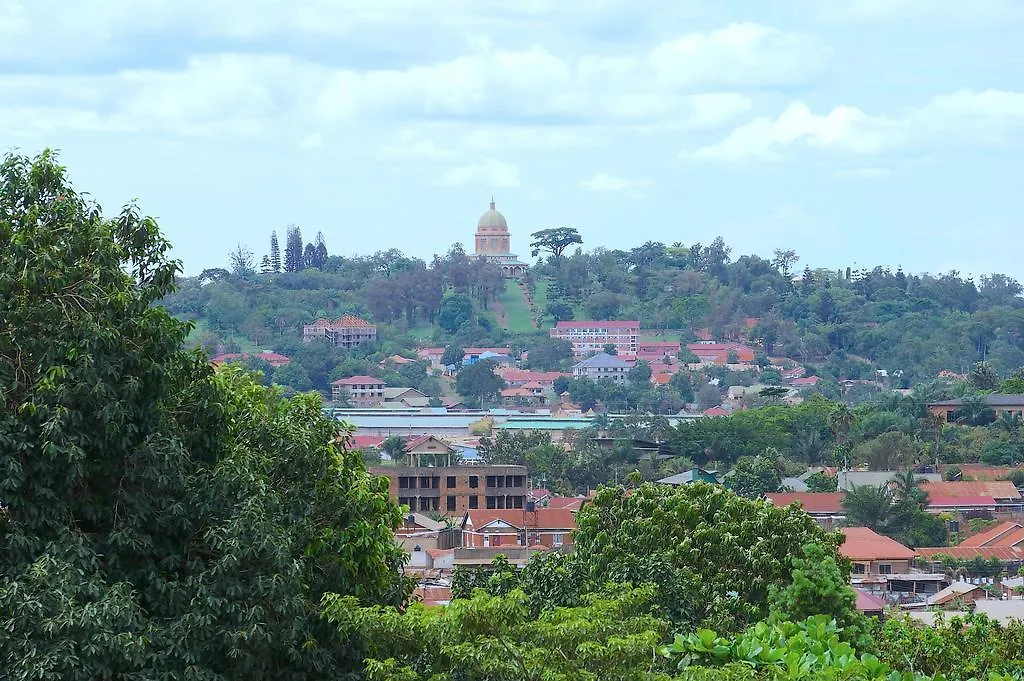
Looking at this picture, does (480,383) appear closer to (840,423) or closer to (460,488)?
(840,423)

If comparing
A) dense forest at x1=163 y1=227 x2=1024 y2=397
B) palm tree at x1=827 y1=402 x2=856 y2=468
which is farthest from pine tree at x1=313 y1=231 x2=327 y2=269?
palm tree at x1=827 y1=402 x2=856 y2=468

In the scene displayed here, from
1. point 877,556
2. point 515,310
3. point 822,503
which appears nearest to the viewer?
point 877,556

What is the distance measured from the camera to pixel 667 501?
835 inches

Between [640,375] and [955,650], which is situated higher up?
[955,650]

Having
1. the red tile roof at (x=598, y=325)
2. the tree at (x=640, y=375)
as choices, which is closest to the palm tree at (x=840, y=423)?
the tree at (x=640, y=375)

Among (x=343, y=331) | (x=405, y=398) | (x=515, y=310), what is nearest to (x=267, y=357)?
(x=343, y=331)

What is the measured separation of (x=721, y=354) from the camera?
13550 cm

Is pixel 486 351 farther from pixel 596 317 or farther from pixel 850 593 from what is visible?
pixel 850 593

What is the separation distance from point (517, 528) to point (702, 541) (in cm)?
2762

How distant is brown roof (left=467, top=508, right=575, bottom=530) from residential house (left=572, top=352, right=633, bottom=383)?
7839cm

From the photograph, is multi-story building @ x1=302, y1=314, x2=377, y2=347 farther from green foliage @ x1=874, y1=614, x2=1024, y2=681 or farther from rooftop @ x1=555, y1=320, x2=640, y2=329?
green foliage @ x1=874, y1=614, x2=1024, y2=681

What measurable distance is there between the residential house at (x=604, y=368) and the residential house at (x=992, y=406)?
2020 inches

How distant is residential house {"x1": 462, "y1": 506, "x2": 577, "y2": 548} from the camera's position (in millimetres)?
46094

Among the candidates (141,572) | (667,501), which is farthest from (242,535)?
(667,501)
